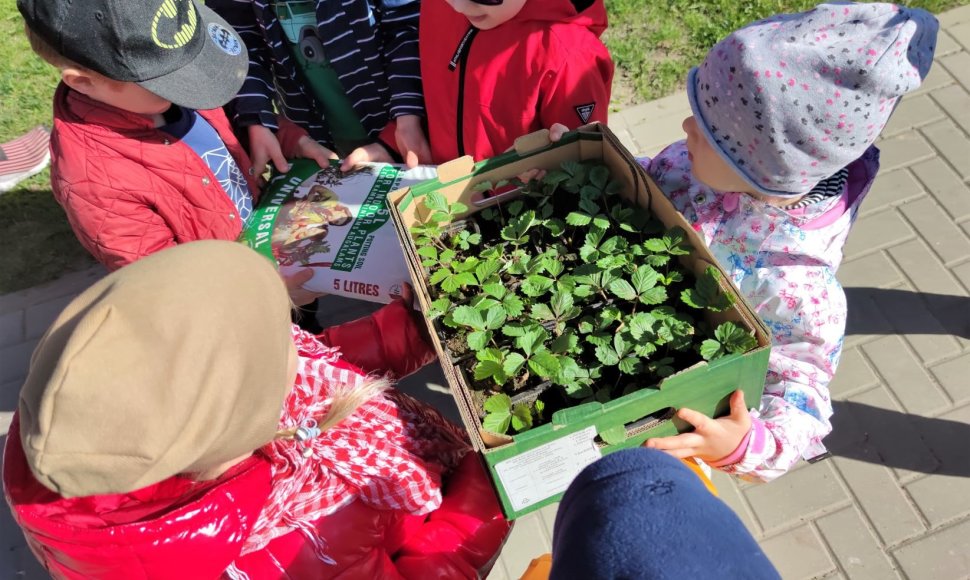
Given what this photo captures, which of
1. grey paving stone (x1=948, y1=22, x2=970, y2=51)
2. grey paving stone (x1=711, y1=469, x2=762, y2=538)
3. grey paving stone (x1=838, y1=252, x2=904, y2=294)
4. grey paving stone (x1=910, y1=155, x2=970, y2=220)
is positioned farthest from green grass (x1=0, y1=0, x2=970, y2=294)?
grey paving stone (x1=711, y1=469, x2=762, y2=538)

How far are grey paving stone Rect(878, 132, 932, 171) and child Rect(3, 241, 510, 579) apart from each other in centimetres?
270

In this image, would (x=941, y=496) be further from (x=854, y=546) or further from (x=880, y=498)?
(x=854, y=546)

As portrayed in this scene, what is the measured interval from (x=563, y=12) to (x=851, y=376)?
1.86 metres

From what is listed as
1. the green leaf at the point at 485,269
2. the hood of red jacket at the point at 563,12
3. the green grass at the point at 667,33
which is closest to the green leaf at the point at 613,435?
the green leaf at the point at 485,269

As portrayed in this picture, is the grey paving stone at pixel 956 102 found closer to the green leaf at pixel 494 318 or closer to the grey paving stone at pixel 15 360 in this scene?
the green leaf at pixel 494 318

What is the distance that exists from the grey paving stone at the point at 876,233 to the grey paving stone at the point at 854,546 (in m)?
1.18

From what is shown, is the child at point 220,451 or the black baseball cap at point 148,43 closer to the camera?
the child at point 220,451

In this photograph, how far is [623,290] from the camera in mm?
1646

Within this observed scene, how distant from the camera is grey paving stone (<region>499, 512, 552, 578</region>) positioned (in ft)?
8.27

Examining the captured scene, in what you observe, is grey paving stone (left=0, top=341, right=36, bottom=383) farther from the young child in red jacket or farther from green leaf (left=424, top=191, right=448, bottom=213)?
green leaf (left=424, top=191, right=448, bottom=213)

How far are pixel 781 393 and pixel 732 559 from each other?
3.19ft

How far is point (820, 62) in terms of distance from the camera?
140cm

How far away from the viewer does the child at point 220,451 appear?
3.42 feet

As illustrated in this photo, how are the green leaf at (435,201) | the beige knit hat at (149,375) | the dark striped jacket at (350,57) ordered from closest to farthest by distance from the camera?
the beige knit hat at (149,375) → the green leaf at (435,201) → the dark striped jacket at (350,57)
